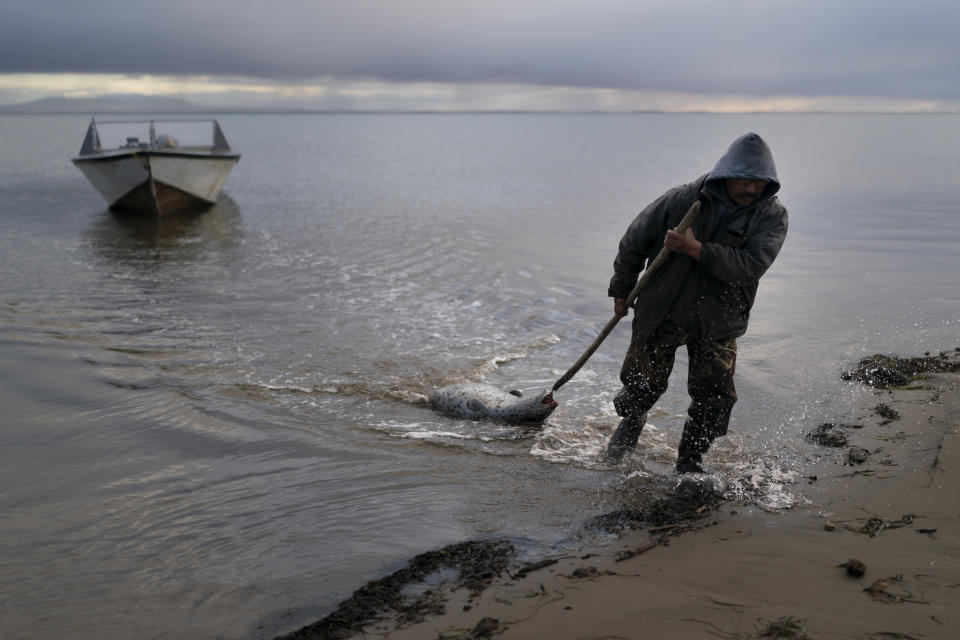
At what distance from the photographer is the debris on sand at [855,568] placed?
3.23m

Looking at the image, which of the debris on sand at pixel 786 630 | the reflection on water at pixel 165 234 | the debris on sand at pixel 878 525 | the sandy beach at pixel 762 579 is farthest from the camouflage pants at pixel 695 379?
the reflection on water at pixel 165 234

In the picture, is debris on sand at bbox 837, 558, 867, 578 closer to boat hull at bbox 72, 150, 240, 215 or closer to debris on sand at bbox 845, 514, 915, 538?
debris on sand at bbox 845, 514, 915, 538

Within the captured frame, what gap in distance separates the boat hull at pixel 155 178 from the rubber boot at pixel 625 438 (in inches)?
607

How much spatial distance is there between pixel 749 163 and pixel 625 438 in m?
2.00

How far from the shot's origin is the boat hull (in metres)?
17.4

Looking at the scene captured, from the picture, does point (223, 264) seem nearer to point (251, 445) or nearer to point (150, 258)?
point (150, 258)

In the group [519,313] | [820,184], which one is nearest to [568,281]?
[519,313]

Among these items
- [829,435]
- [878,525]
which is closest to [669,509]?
[878,525]

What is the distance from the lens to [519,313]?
9477 millimetres

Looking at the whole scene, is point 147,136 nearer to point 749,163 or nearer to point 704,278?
point 704,278

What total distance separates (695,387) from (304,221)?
15.1 meters

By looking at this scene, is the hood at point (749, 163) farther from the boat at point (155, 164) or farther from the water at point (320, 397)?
the boat at point (155, 164)

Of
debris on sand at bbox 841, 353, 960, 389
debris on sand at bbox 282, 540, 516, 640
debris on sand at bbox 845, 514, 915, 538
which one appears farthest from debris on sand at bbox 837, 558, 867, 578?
debris on sand at bbox 841, 353, 960, 389

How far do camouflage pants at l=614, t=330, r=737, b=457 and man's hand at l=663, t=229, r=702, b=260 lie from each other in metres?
0.61
